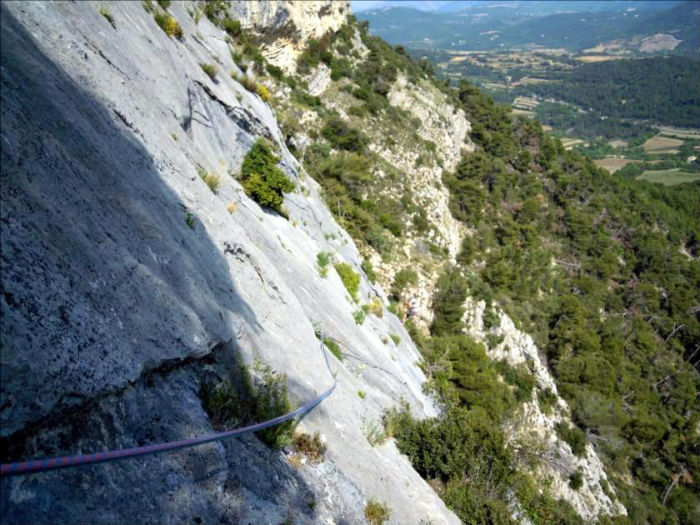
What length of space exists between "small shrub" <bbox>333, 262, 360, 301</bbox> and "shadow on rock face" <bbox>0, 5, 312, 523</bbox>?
9427mm

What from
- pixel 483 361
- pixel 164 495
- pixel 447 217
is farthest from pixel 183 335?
pixel 447 217

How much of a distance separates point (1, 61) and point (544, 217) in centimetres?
5441

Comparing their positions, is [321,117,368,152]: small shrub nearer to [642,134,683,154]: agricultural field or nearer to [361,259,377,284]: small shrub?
[361,259,377,284]: small shrub

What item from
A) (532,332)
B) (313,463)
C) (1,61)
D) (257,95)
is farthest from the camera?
(532,332)

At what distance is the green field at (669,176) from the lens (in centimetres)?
10774

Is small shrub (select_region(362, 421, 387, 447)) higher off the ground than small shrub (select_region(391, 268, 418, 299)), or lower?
higher

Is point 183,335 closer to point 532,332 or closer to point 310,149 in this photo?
point 310,149

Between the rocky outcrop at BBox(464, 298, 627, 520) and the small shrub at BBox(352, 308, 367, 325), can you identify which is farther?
the rocky outcrop at BBox(464, 298, 627, 520)

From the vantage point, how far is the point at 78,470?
2.90 m

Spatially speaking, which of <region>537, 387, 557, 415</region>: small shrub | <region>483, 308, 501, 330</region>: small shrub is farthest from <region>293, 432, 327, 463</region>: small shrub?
<region>537, 387, 557, 415</region>: small shrub

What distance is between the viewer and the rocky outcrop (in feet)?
79.2

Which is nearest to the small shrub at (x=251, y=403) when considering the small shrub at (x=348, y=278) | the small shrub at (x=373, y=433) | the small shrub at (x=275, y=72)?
the small shrub at (x=373, y=433)

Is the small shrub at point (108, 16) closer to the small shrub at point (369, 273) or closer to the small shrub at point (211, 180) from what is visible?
the small shrub at point (211, 180)

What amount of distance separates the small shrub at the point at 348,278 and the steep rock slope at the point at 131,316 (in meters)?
5.19
